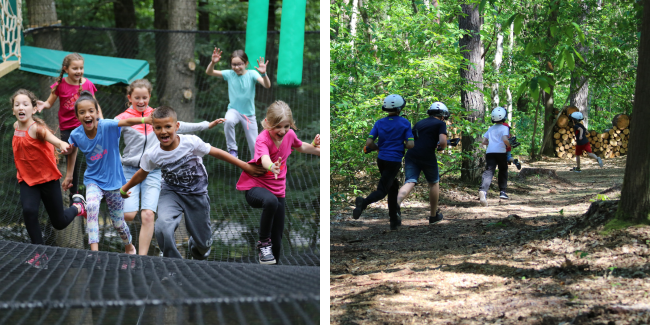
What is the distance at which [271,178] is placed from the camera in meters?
2.66

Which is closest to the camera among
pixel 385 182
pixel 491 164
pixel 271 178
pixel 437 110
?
pixel 271 178


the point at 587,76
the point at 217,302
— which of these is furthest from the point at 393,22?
the point at 217,302

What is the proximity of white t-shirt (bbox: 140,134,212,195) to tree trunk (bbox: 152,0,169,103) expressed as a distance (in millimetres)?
3497

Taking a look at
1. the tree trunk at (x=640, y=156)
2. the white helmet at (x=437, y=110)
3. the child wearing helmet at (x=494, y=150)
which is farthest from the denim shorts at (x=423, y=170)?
the tree trunk at (x=640, y=156)

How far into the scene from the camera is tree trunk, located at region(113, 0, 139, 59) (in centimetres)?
684

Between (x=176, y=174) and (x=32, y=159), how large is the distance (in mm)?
990

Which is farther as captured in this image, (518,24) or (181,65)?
(181,65)

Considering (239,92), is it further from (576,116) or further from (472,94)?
(576,116)

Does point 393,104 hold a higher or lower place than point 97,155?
higher

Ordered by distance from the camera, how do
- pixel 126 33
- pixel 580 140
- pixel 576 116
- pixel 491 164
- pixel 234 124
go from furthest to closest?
pixel 126 33 → pixel 576 116 → pixel 491 164 → pixel 580 140 → pixel 234 124

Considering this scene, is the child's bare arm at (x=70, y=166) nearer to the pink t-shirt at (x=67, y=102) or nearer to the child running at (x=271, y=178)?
the pink t-shirt at (x=67, y=102)

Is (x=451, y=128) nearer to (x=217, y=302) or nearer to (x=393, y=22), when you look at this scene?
(x=393, y=22)

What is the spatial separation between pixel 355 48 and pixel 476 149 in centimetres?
184

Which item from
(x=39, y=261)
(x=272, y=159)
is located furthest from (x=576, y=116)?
(x=39, y=261)
